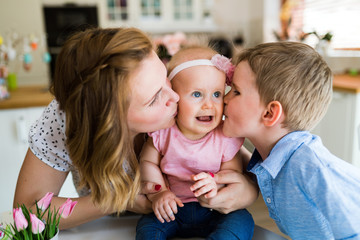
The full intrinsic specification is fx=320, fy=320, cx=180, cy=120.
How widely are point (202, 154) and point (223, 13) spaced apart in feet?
15.7

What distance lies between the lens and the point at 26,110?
2.23 metres

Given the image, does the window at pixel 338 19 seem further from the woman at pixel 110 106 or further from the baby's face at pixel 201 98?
the woman at pixel 110 106

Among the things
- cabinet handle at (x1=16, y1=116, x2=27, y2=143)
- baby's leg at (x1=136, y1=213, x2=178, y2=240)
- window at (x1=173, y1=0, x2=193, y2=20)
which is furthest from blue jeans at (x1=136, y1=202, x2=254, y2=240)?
window at (x1=173, y1=0, x2=193, y2=20)

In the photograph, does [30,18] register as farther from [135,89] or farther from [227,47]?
[135,89]

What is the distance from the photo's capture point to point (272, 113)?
0.83 meters

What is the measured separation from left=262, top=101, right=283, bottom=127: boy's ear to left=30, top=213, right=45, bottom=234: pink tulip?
57 cm

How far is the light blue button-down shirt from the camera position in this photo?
725 millimetres

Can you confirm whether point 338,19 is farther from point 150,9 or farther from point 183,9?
point 150,9

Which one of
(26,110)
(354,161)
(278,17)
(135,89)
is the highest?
(278,17)

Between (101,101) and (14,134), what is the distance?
1.81 metres

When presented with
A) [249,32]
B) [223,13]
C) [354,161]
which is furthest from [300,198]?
[223,13]

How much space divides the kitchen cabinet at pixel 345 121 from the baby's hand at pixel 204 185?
1919 millimetres

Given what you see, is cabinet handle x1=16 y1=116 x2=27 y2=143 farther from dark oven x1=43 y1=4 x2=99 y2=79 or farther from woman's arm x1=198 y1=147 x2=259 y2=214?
dark oven x1=43 y1=4 x2=99 y2=79

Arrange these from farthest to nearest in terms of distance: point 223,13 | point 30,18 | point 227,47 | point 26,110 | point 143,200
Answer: point 223,13 → point 227,47 → point 30,18 → point 26,110 → point 143,200
